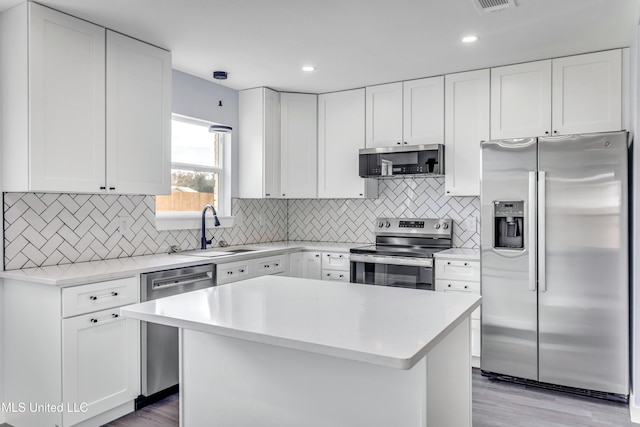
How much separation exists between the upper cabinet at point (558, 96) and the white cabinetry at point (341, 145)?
4.16ft

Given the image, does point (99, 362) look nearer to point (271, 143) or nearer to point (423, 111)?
point (271, 143)

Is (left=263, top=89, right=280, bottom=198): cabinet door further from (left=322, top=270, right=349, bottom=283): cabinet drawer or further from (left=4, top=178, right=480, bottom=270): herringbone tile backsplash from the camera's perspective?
(left=322, top=270, right=349, bottom=283): cabinet drawer

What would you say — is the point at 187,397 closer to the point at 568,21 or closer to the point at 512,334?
the point at 512,334

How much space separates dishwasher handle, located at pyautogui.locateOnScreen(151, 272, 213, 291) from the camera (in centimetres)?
291

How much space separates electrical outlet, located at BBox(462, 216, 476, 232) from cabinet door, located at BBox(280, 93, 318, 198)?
4.94ft

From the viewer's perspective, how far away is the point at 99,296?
2.59 m

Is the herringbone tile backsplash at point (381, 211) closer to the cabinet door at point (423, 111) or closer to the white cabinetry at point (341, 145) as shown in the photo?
the white cabinetry at point (341, 145)

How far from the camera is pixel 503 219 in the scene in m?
3.36

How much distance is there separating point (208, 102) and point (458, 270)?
106 inches

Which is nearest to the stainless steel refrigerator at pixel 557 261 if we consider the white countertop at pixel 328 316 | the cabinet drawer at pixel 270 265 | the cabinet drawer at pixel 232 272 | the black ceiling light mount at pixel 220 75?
the white countertop at pixel 328 316

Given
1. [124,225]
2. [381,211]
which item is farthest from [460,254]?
[124,225]

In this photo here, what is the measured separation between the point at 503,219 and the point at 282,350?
2285mm

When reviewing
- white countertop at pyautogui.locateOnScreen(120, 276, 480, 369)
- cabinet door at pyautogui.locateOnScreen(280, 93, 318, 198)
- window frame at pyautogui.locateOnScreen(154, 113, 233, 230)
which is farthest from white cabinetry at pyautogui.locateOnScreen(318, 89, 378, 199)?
white countertop at pyautogui.locateOnScreen(120, 276, 480, 369)

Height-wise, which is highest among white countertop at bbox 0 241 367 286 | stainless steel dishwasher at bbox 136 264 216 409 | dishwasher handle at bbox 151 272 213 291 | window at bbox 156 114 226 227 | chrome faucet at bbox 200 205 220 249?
window at bbox 156 114 226 227
